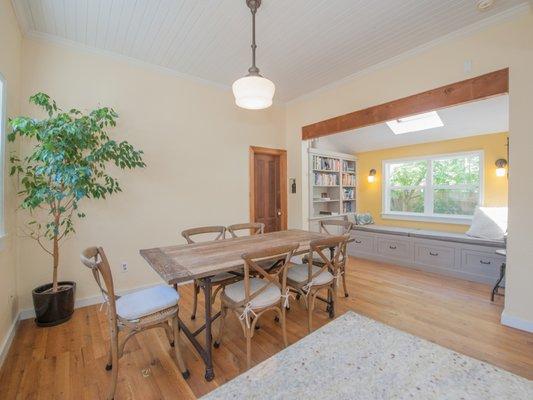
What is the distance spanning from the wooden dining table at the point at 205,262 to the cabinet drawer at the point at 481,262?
103 inches

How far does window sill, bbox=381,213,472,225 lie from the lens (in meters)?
4.51

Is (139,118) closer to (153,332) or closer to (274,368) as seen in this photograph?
(153,332)

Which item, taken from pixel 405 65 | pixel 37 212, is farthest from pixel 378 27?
pixel 37 212

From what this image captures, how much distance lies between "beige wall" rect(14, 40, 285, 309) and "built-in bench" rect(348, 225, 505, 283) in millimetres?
2462

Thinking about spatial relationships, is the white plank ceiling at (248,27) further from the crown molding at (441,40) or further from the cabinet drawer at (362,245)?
the cabinet drawer at (362,245)

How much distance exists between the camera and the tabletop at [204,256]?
1682 mm

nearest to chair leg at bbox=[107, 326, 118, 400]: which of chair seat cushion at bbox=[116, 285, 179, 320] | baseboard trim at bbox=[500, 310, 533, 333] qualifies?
chair seat cushion at bbox=[116, 285, 179, 320]

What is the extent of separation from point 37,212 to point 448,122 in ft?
19.2

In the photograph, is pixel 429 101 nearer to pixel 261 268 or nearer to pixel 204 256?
pixel 261 268

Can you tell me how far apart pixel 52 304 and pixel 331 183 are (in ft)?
16.0

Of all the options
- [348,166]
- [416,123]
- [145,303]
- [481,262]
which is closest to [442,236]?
[481,262]

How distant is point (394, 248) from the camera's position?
14.4 ft

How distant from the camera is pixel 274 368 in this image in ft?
2.11

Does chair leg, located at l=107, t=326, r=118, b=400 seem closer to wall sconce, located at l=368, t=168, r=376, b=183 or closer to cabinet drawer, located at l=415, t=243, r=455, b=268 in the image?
cabinet drawer, located at l=415, t=243, r=455, b=268
